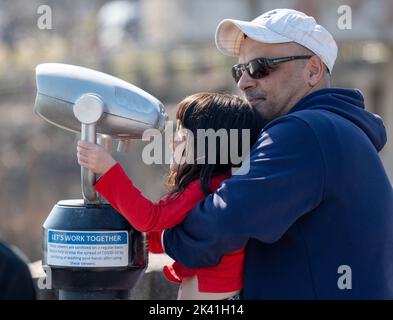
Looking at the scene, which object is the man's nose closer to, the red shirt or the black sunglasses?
the black sunglasses

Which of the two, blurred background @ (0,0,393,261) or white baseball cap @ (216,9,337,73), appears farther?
blurred background @ (0,0,393,261)

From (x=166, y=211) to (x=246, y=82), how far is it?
536 millimetres

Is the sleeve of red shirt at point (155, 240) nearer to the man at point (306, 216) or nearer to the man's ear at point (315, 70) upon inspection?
the man at point (306, 216)

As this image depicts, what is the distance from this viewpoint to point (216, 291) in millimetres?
2668

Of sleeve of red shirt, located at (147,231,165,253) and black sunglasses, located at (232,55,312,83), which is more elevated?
black sunglasses, located at (232,55,312,83)

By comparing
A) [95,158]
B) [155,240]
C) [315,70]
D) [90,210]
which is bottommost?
[155,240]

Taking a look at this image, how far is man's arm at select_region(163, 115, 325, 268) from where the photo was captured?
245cm

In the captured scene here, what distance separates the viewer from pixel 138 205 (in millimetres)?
2596

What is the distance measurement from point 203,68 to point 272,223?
1524 centimetres

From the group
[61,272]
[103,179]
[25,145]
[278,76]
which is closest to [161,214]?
[103,179]

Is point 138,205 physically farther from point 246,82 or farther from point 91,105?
point 246,82

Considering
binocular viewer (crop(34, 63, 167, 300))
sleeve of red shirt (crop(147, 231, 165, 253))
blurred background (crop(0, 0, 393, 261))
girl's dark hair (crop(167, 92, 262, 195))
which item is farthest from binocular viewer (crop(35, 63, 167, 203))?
blurred background (crop(0, 0, 393, 261))

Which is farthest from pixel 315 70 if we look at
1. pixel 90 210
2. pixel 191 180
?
pixel 90 210

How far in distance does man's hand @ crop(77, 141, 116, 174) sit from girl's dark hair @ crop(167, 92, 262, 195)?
24 cm
